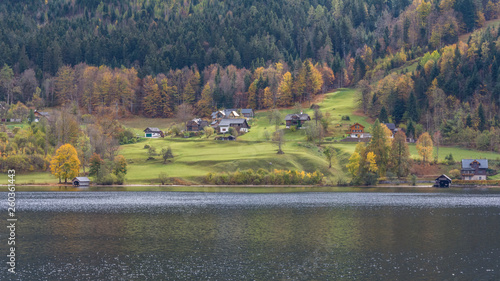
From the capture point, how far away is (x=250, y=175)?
393 feet

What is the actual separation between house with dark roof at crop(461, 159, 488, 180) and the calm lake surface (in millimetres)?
31289

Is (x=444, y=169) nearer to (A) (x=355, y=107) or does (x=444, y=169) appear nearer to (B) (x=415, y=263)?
(A) (x=355, y=107)

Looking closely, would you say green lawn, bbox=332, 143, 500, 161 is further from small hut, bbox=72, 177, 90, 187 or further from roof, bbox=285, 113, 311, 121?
small hut, bbox=72, 177, 90, 187

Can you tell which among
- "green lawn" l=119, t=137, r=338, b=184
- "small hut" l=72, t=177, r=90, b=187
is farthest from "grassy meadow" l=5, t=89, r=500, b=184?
"small hut" l=72, t=177, r=90, b=187

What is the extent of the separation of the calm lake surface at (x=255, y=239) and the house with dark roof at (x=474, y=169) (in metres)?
31.3

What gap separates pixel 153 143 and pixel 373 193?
74.3m

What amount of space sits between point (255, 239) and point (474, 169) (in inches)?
3323

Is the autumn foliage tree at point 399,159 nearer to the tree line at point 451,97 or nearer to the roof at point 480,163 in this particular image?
the roof at point 480,163

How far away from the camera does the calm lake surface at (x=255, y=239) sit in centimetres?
4069

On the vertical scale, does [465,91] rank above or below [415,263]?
above

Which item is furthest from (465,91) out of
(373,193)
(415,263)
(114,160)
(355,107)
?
(415,263)

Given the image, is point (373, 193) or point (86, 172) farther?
point (86, 172)

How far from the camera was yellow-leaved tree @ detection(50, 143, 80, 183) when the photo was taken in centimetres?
11625

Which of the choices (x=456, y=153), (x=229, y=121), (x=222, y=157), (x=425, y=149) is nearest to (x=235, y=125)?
A: (x=229, y=121)
